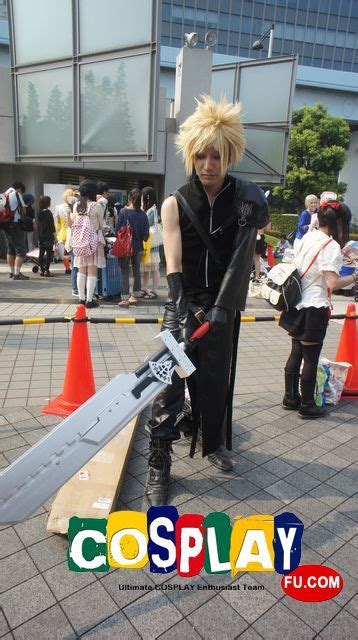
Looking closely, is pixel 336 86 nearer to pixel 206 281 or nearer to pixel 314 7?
pixel 314 7

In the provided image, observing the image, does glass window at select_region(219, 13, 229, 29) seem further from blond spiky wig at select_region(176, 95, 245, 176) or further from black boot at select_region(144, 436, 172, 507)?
black boot at select_region(144, 436, 172, 507)

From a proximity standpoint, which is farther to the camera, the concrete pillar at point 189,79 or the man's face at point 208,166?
the concrete pillar at point 189,79

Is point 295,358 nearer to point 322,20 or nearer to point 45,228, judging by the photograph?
point 45,228

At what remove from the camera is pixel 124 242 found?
7094 mm

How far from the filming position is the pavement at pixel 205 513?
1864mm

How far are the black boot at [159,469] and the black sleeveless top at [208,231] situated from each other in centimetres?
97

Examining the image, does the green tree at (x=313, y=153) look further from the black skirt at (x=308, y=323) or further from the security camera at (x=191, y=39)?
the black skirt at (x=308, y=323)

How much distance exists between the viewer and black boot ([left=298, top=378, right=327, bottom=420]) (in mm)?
3754

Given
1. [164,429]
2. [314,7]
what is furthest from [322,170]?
[314,7]

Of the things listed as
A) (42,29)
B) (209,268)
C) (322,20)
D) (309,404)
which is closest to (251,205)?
(209,268)

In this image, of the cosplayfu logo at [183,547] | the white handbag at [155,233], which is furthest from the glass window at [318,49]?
the cosplayfu logo at [183,547]

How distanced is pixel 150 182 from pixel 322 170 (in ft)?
69.8

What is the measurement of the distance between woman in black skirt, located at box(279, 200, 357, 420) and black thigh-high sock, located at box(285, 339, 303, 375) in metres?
0.01

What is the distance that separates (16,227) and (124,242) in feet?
8.65
